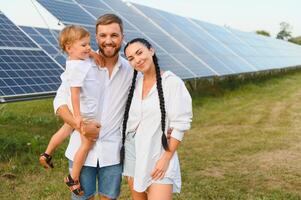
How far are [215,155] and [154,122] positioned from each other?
4.93m

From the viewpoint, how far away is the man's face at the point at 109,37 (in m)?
3.52

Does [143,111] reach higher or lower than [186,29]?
higher

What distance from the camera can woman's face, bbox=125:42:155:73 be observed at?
140 inches

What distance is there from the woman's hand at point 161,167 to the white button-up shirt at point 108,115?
0.34m

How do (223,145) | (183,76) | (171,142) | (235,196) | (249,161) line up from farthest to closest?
(183,76) < (223,145) < (249,161) < (235,196) < (171,142)

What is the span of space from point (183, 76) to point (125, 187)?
6.68 m

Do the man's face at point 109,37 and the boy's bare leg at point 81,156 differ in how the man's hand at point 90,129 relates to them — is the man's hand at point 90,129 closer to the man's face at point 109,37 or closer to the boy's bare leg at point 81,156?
the boy's bare leg at point 81,156

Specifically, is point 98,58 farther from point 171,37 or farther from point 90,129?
point 171,37

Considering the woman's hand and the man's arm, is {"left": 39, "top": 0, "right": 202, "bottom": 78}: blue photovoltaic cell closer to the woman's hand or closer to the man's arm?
the man's arm

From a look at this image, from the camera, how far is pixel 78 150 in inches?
142

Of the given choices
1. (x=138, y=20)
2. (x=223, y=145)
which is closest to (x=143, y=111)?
(x=223, y=145)

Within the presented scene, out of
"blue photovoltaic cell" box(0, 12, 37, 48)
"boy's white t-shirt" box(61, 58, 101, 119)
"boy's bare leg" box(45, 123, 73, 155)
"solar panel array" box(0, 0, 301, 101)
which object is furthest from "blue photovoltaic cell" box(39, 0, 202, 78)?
"boy's white t-shirt" box(61, 58, 101, 119)

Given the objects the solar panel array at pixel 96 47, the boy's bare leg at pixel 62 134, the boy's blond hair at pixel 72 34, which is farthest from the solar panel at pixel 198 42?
the boy's blond hair at pixel 72 34

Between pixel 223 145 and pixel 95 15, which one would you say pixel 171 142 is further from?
pixel 95 15
